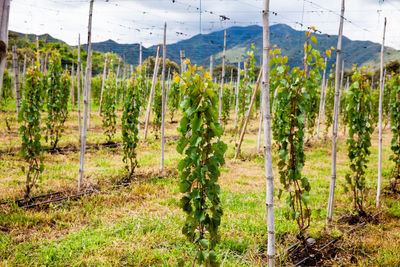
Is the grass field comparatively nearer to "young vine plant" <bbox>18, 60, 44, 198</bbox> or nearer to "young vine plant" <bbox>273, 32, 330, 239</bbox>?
"young vine plant" <bbox>18, 60, 44, 198</bbox>

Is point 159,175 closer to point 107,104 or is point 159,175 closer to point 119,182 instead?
point 119,182

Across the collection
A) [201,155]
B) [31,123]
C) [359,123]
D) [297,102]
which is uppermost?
[297,102]

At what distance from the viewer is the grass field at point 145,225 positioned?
10.5ft

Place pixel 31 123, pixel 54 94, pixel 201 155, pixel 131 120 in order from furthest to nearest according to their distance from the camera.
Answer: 1. pixel 54 94
2. pixel 131 120
3. pixel 31 123
4. pixel 201 155

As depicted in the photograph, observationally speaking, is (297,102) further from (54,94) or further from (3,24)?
(54,94)

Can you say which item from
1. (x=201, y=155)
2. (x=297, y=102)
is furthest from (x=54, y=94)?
(x=297, y=102)

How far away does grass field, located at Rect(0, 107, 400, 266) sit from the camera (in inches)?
126

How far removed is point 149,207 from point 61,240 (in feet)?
4.94

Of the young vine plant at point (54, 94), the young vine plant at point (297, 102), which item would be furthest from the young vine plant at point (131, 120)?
the young vine plant at point (297, 102)

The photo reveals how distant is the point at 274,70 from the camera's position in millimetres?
3523

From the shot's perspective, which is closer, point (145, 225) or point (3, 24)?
point (3, 24)

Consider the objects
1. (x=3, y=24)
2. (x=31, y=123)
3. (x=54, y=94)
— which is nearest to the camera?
(x=3, y=24)

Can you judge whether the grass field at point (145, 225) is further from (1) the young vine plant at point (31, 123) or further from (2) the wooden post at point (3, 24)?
(2) the wooden post at point (3, 24)

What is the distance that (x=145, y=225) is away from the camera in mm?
3924
